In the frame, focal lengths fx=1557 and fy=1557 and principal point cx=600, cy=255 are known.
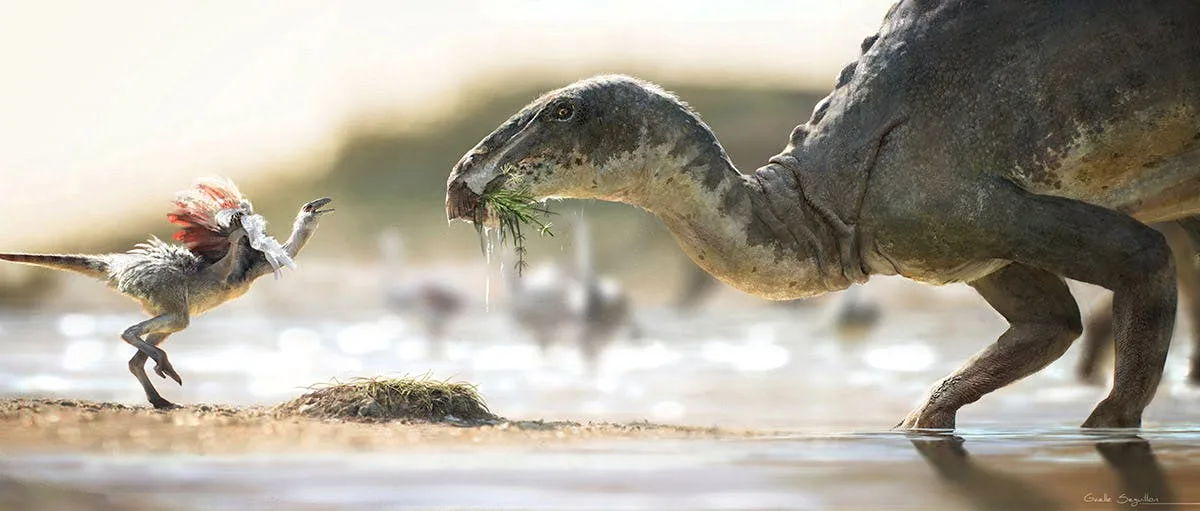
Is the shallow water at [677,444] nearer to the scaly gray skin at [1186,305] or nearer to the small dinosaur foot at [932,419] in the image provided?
the small dinosaur foot at [932,419]

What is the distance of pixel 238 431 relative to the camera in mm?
7074

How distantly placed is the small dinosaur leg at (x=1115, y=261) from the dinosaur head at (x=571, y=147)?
1798 mm

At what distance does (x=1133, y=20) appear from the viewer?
8.05 meters

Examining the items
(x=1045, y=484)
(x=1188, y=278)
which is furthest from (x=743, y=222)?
(x=1188, y=278)

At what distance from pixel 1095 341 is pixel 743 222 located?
8.42m

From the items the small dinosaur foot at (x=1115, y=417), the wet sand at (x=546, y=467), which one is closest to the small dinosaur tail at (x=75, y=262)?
the wet sand at (x=546, y=467)

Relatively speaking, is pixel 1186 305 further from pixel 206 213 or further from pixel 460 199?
pixel 206 213

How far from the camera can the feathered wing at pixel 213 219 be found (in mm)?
8688

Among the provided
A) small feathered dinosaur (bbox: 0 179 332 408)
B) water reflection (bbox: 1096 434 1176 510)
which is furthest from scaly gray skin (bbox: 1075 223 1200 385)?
small feathered dinosaur (bbox: 0 179 332 408)

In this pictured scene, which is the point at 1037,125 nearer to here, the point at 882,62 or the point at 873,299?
the point at 882,62

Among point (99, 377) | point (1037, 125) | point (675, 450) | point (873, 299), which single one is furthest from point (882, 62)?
point (873, 299)

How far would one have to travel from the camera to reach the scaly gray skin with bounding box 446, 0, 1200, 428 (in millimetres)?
7715

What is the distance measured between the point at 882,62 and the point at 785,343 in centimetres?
2164

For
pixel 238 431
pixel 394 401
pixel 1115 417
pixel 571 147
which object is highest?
pixel 571 147
